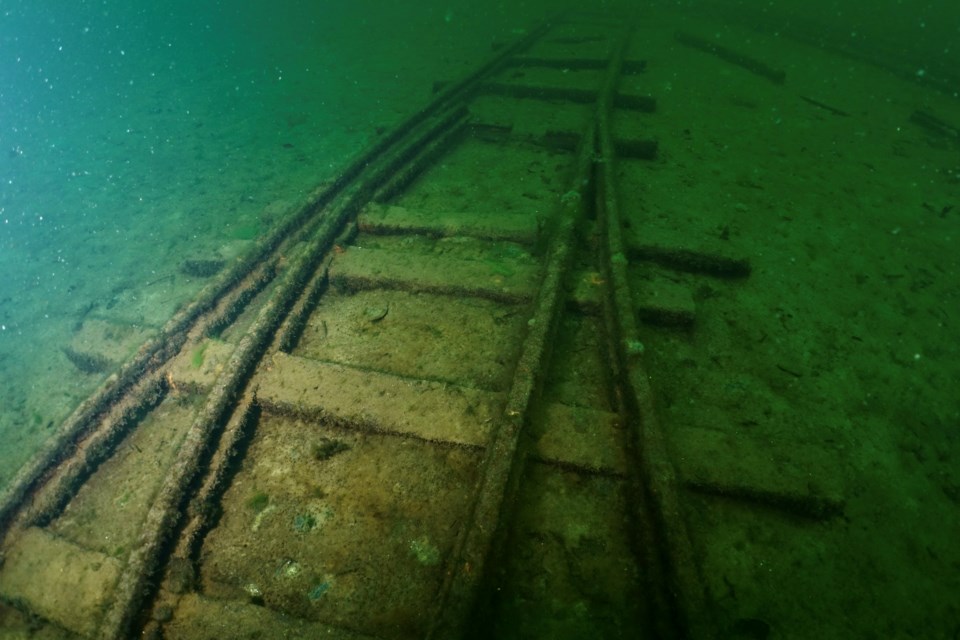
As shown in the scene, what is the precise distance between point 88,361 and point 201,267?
3.99ft

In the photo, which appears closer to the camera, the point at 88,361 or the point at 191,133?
the point at 88,361

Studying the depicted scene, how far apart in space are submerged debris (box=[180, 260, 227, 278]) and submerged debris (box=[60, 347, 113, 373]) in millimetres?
1139

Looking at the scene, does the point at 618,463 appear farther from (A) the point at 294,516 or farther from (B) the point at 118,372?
(B) the point at 118,372

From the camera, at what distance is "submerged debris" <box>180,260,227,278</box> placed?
4.27 metres

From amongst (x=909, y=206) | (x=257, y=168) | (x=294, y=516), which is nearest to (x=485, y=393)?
(x=294, y=516)

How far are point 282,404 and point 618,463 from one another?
170cm

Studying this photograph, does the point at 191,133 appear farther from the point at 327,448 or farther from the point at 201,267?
the point at 327,448

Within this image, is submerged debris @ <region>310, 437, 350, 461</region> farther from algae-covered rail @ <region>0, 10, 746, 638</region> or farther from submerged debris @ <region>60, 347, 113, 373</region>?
submerged debris @ <region>60, 347, 113, 373</region>

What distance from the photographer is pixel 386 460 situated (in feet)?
6.97

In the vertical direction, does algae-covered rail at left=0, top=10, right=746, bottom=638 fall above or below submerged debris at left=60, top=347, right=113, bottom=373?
above

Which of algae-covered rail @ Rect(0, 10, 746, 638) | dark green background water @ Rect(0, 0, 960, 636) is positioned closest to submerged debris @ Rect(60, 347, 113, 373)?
dark green background water @ Rect(0, 0, 960, 636)

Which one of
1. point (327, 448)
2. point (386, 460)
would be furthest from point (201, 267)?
point (386, 460)

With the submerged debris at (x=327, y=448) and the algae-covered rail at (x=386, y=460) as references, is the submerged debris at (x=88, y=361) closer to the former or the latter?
the algae-covered rail at (x=386, y=460)

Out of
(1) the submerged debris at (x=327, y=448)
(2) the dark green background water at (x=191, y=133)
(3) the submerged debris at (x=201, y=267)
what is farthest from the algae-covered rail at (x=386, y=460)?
(2) the dark green background water at (x=191, y=133)
